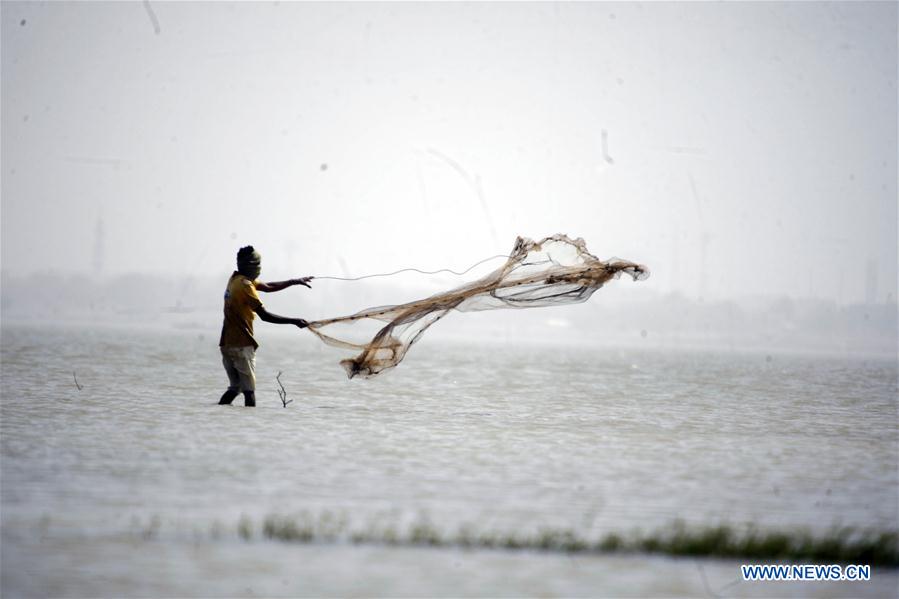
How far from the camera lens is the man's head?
13.4m

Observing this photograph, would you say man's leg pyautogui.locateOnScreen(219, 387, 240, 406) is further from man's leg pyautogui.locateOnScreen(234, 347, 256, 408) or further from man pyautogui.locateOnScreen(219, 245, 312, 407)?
man pyautogui.locateOnScreen(219, 245, 312, 407)

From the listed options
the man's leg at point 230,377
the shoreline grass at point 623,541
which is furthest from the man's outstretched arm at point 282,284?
the shoreline grass at point 623,541

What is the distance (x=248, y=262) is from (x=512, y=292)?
356 cm

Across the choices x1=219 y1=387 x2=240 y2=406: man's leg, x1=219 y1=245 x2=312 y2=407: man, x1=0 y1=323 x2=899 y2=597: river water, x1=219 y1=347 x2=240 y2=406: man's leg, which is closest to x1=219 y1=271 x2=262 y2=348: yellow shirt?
x1=219 y1=245 x2=312 y2=407: man

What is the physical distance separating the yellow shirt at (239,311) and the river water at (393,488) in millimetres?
1041

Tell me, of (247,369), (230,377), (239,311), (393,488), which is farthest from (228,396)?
(393,488)

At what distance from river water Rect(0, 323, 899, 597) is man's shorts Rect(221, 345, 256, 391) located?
18.0 inches

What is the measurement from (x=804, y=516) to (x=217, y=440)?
619 centimetres

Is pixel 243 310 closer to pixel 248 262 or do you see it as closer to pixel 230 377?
pixel 248 262

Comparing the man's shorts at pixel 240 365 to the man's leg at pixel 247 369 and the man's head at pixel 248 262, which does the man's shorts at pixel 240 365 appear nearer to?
the man's leg at pixel 247 369

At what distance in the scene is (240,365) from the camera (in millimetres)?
13648

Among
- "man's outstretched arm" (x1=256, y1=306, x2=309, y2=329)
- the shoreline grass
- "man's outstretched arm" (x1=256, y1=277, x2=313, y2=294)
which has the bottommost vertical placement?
the shoreline grass

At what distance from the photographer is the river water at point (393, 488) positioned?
6.13 metres

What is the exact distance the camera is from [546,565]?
646cm
